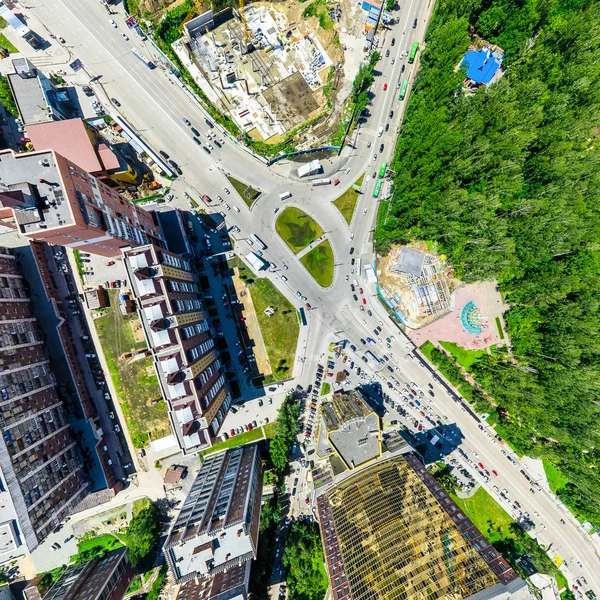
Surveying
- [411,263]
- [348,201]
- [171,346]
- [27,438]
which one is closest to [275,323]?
[171,346]

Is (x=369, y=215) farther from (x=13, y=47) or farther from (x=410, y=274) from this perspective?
(x=13, y=47)

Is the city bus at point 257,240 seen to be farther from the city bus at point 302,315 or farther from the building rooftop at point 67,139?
the building rooftop at point 67,139

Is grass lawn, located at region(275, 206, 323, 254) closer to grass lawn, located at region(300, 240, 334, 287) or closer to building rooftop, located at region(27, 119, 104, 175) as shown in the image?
grass lawn, located at region(300, 240, 334, 287)

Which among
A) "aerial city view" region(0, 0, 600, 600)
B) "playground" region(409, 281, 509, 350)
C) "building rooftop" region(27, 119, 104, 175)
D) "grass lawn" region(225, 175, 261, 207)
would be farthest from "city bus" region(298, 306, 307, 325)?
"building rooftop" region(27, 119, 104, 175)

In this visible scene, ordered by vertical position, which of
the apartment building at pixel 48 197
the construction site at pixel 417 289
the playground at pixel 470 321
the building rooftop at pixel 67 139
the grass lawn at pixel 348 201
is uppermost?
the building rooftop at pixel 67 139

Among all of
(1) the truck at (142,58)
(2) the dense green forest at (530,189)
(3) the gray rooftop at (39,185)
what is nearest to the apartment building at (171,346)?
(3) the gray rooftop at (39,185)

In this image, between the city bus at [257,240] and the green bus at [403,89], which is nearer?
the city bus at [257,240]

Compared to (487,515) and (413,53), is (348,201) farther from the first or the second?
(487,515)

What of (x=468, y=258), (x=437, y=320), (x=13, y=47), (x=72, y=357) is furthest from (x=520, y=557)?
(x=13, y=47)

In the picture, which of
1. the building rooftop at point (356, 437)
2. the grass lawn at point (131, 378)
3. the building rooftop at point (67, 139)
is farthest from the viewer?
the grass lawn at point (131, 378)
